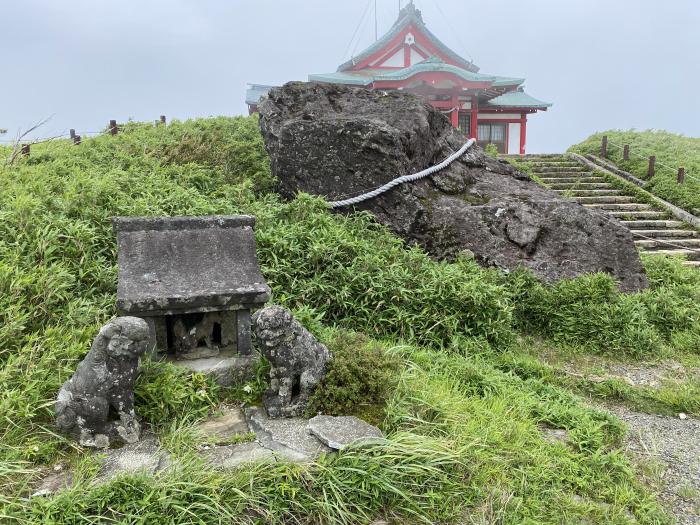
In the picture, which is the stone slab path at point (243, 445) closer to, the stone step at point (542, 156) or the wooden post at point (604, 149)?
the stone step at point (542, 156)

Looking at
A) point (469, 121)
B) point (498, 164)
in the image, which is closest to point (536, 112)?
point (469, 121)

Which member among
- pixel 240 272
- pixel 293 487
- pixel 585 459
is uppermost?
pixel 240 272

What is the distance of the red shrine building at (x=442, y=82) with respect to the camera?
17.5 m

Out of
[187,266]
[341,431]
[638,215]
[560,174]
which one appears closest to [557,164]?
[560,174]

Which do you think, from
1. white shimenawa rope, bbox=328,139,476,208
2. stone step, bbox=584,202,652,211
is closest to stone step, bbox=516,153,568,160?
stone step, bbox=584,202,652,211

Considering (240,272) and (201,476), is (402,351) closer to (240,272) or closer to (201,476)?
(240,272)

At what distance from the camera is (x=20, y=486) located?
257cm

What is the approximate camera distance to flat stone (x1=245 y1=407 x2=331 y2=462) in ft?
9.25

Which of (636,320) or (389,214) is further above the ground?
(389,214)

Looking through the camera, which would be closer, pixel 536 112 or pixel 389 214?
pixel 389 214

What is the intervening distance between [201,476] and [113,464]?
1.67 feet

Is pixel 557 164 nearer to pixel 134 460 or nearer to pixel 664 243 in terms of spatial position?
pixel 664 243

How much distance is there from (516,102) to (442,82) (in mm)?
3957

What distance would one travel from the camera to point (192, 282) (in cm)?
337
